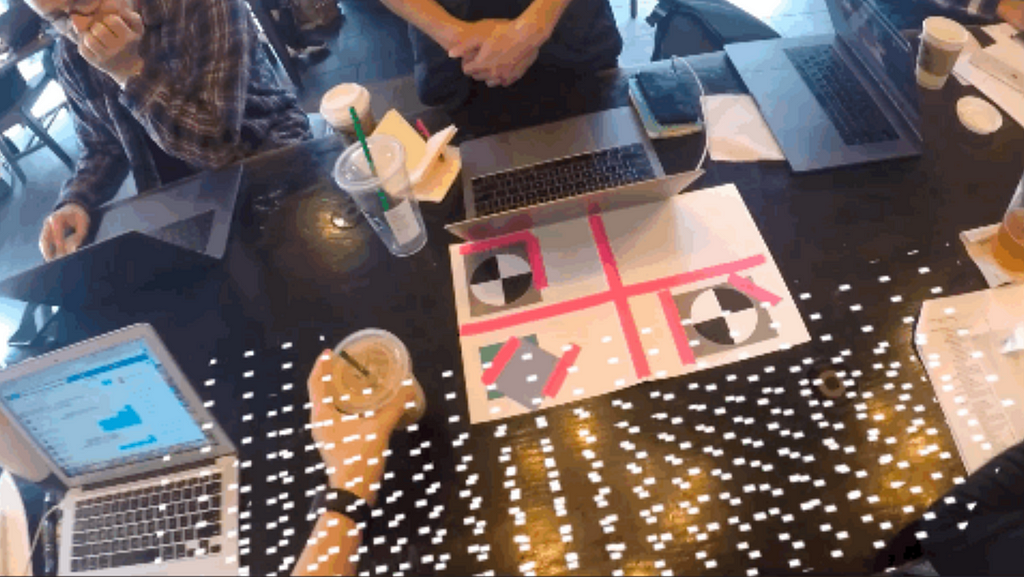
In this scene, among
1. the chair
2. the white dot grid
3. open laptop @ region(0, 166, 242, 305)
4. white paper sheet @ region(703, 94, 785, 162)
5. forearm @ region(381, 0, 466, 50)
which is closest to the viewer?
the white dot grid

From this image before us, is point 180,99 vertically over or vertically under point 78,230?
over

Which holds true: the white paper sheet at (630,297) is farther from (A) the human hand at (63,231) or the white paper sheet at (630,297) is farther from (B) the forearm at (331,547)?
(A) the human hand at (63,231)

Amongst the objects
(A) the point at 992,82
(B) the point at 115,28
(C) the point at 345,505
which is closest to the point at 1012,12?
(A) the point at 992,82

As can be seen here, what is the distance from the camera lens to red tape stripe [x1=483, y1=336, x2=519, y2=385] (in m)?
0.95

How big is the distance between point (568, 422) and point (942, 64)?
898 mm

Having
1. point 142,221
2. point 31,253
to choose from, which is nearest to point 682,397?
point 142,221

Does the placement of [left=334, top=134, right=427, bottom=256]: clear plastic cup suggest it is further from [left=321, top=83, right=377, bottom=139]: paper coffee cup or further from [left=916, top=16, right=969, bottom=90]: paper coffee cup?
[left=916, top=16, right=969, bottom=90]: paper coffee cup

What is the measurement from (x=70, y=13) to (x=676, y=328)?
1181 mm

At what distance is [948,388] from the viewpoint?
857 millimetres

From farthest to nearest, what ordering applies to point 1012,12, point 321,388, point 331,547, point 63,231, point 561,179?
point 63,231
point 1012,12
point 561,179
point 321,388
point 331,547

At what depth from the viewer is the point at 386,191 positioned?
105cm

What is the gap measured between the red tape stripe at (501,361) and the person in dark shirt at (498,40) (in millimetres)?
550

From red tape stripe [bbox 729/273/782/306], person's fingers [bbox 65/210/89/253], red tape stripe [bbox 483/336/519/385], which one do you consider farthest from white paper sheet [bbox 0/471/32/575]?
red tape stripe [bbox 729/273/782/306]

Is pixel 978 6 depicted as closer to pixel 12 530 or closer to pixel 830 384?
pixel 830 384
